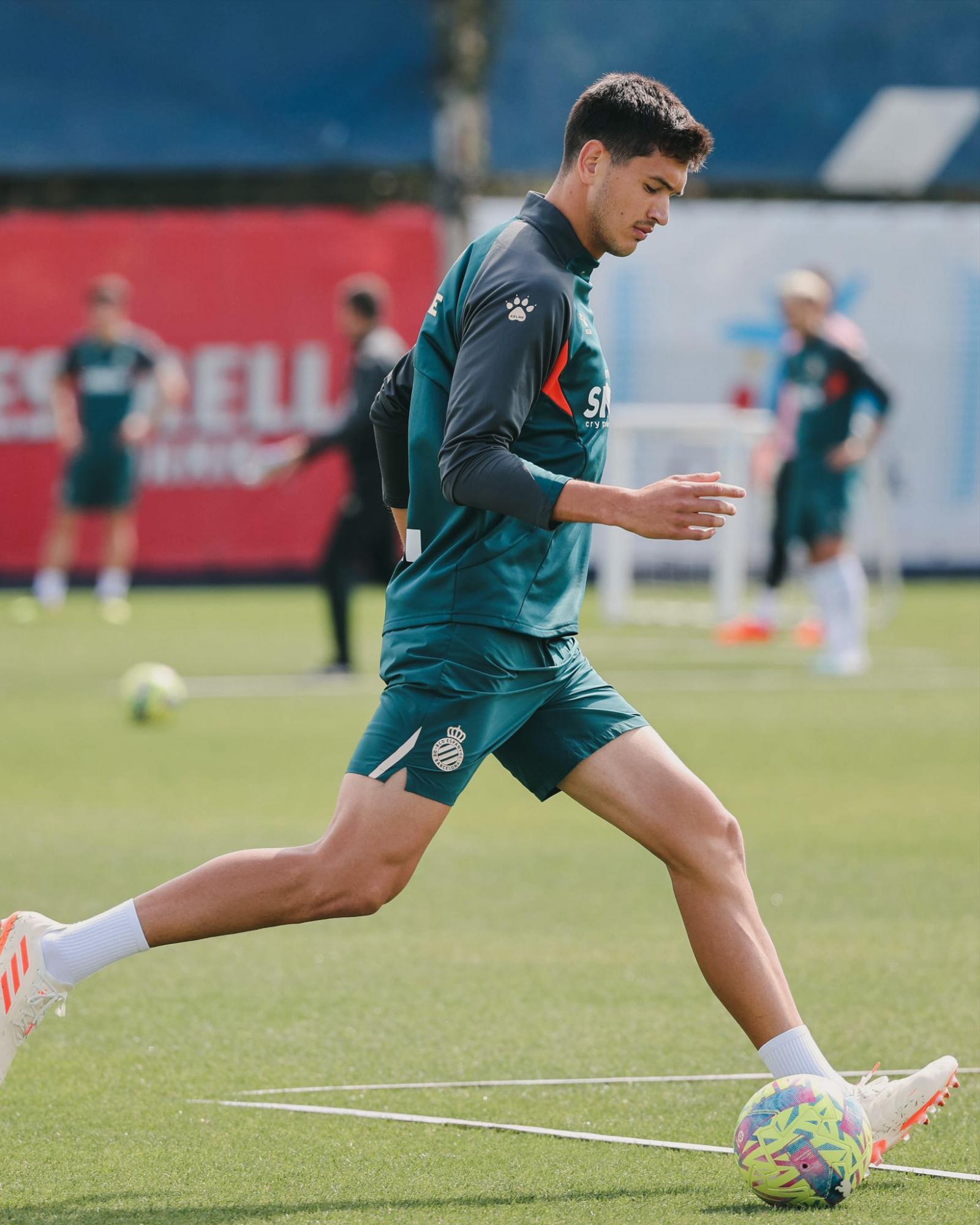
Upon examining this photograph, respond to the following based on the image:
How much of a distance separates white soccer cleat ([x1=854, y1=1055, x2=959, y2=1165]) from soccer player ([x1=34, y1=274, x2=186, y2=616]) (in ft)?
46.7

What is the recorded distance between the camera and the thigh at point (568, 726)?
4.22 metres

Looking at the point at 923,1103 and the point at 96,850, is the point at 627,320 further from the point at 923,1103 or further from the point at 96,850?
the point at 923,1103

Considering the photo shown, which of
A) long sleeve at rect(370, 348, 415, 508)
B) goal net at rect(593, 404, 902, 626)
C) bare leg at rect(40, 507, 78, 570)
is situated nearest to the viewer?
long sleeve at rect(370, 348, 415, 508)

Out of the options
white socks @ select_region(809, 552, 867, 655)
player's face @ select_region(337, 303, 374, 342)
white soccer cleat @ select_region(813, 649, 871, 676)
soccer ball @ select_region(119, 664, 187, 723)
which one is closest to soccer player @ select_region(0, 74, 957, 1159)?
soccer ball @ select_region(119, 664, 187, 723)

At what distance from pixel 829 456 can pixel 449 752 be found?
9.70 meters

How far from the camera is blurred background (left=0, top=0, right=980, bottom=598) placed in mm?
20234

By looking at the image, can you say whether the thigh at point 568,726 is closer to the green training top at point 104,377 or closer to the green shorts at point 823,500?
the green shorts at point 823,500

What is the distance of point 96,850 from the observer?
24.8 ft

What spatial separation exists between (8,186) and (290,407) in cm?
441

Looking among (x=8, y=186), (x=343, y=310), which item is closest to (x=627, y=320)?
(x=8, y=186)

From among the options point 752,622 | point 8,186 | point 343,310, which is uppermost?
point 8,186

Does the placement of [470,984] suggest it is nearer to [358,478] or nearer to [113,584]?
[358,478]

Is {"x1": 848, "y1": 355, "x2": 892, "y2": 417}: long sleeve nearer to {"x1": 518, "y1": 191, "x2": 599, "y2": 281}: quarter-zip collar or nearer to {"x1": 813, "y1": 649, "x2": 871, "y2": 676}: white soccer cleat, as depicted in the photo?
{"x1": 813, "y1": 649, "x2": 871, "y2": 676}: white soccer cleat

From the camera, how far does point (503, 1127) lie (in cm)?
439
